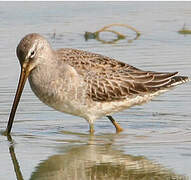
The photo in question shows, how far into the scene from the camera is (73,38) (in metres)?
14.0

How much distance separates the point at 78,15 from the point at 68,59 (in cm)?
643

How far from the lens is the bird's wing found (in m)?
9.34

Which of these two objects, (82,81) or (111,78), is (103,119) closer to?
(111,78)

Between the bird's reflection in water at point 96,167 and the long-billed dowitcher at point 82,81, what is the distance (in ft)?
2.30

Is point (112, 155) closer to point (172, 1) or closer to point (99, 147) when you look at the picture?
point (99, 147)

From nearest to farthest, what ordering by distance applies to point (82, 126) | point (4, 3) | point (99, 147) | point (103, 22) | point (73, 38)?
point (99, 147), point (82, 126), point (73, 38), point (103, 22), point (4, 3)

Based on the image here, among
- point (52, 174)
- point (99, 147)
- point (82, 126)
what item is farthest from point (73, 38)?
point (52, 174)

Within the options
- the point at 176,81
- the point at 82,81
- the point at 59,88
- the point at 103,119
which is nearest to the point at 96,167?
the point at 59,88

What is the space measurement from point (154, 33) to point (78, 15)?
1919 mm

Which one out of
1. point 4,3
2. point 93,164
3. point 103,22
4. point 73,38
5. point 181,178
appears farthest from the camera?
point 4,3

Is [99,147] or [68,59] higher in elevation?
[68,59]

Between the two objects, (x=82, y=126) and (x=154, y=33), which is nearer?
(x=82, y=126)

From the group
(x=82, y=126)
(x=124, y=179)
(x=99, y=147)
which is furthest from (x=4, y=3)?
(x=124, y=179)

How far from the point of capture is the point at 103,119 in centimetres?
1062
